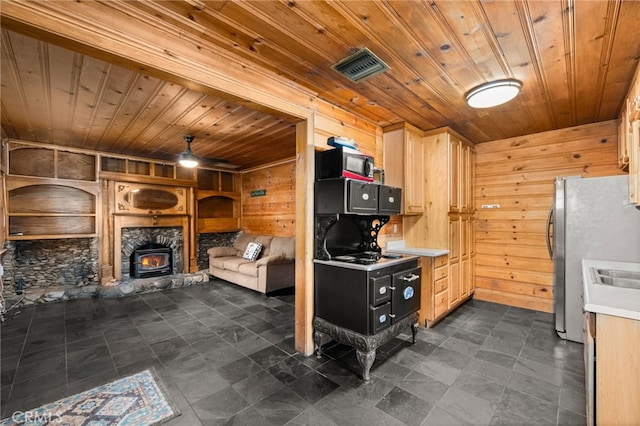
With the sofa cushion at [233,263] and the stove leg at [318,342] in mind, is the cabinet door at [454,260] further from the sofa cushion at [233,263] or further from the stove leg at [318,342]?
the sofa cushion at [233,263]

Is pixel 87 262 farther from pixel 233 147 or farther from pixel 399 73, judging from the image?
pixel 399 73

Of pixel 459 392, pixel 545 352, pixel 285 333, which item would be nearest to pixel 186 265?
pixel 285 333

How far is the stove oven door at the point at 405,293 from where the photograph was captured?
7.80 feet

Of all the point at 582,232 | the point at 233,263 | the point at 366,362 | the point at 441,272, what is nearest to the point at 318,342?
the point at 366,362

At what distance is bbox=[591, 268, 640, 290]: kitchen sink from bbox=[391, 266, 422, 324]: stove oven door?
1.26m

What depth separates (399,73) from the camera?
2.14 m

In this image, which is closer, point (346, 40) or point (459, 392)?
point (346, 40)

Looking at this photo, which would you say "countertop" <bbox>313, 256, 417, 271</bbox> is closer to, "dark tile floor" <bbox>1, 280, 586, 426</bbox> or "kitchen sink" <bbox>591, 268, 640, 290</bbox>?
"dark tile floor" <bbox>1, 280, 586, 426</bbox>

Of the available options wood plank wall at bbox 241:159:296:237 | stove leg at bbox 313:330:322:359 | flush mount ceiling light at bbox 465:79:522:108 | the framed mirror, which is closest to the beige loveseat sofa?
wood plank wall at bbox 241:159:296:237

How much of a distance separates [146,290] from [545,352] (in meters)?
5.59

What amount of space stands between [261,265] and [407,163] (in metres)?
2.79

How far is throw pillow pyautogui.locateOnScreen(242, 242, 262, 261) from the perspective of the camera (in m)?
5.25

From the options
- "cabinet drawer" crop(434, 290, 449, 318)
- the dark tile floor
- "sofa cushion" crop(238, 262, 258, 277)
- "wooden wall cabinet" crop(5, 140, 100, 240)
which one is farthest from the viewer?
"sofa cushion" crop(238, 262, 258, 277)

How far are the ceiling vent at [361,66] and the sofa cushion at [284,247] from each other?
3257 mm
